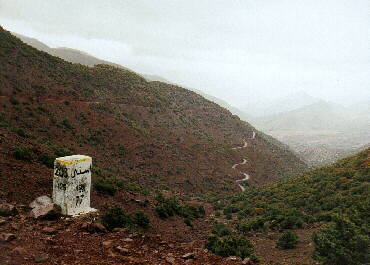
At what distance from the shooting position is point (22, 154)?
11.4m

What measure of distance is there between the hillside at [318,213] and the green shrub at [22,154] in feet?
30.9

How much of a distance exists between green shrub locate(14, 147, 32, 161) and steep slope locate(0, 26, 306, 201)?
5 cm

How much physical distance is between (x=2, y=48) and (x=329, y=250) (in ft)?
120

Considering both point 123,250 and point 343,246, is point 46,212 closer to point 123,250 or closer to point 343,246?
point 123,250

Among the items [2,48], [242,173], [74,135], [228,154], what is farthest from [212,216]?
[2,48]

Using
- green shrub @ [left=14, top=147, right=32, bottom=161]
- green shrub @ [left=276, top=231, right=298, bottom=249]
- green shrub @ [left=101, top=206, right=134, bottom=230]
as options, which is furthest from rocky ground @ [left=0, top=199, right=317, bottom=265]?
green shrub @ [left=14, top=147, right=32, bottom=161]

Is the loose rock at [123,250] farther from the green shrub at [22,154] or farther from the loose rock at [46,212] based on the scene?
the green shrub at [22,154]

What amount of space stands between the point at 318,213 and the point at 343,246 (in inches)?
297

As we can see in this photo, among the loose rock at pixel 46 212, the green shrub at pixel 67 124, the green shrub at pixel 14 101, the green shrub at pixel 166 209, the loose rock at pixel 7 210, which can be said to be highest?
the green shrub at pixel 14 101

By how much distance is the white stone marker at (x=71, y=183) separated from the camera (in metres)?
8.41

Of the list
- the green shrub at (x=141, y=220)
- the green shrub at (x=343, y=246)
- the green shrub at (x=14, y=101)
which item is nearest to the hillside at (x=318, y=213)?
the green shrub at (x=343, y=246)

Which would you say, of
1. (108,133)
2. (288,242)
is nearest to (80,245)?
(288,242)

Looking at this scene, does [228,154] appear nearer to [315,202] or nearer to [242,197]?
[242,197]

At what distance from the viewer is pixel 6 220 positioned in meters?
7.25
